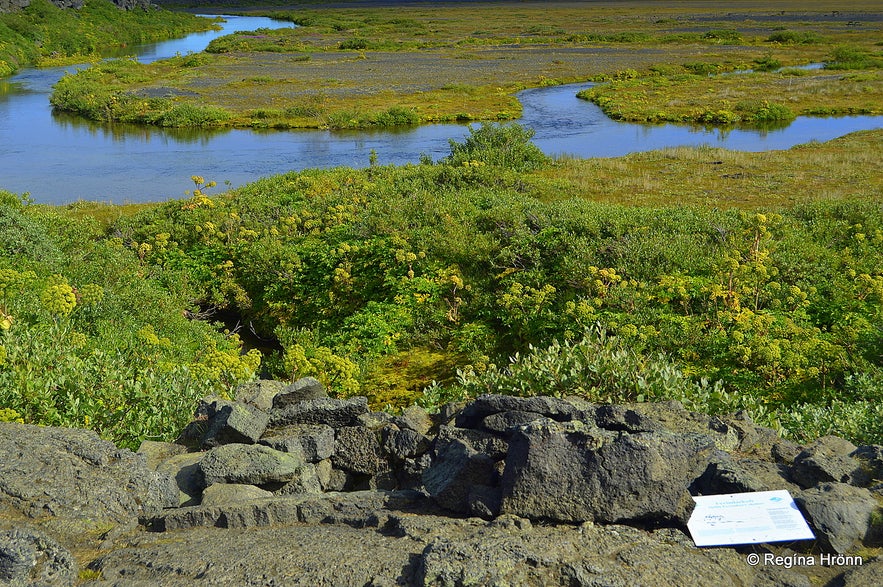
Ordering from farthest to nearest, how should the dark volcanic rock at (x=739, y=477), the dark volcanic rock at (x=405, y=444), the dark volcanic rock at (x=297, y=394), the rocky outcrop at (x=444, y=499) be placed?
the dark volcanic rock at (x=297, y=394) < the dark volcanic rock at (x=405, y=444) < the dark volcanic rock at (x=739, y=477) < the rocky outcrop at (x=444, y=499)

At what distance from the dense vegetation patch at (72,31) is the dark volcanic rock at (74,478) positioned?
237 feet

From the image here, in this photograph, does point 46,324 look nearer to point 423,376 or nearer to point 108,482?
point 108,482

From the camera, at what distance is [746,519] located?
5.89 meters

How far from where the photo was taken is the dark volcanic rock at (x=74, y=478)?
22.4 feet

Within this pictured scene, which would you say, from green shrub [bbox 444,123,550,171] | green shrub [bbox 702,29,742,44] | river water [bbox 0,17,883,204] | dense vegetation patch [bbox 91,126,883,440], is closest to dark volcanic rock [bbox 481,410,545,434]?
dense vegetation patch [bbox 91,126,883,440]

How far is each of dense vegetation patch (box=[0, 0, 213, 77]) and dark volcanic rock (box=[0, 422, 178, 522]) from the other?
237 ft

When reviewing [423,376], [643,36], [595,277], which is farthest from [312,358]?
[643,36]

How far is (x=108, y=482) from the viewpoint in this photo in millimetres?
7242

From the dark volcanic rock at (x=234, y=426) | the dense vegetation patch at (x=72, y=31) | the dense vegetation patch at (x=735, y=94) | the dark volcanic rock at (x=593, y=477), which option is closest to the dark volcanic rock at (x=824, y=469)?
the dark volcanic rock at (x=593, y=477)

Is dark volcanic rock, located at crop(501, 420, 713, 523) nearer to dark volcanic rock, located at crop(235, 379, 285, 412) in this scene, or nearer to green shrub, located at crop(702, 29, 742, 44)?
dark volcanic rock, located at crop(235, 379, 285, 412)

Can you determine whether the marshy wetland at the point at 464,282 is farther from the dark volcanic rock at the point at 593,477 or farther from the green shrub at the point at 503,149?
the dark volcanic rock at the point at 593,477

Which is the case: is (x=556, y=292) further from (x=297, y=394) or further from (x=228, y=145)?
(x=228, y=145)

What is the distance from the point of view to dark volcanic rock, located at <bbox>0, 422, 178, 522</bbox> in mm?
6820

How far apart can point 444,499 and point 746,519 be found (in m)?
2.39
